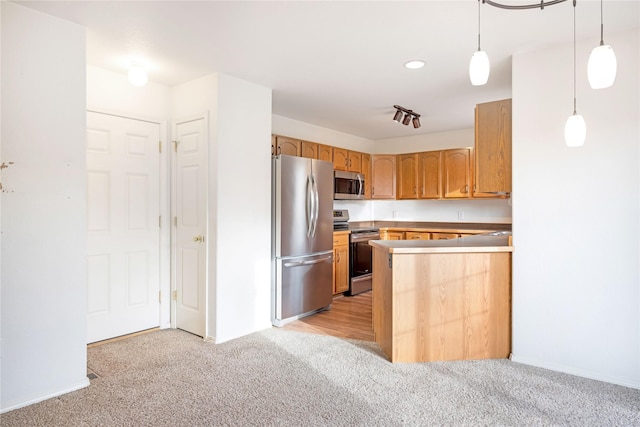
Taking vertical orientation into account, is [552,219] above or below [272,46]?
below

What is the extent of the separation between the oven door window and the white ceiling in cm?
227

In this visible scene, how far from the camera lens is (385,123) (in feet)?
17.9

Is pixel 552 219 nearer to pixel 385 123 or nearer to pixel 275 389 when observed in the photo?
pixel 275 389

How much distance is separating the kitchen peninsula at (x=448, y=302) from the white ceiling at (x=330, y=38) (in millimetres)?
1352

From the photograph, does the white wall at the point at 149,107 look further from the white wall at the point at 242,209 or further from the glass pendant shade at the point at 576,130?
the glass pendant shade at the point at 576,130

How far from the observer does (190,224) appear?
3.71 meters

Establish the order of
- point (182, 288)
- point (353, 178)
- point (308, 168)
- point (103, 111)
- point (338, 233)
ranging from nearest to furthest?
point (103, 111)
point (182, 288)
point (308, 168)
point (338, 233)
point (353, 178)

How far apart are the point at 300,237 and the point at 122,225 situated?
1.73 m

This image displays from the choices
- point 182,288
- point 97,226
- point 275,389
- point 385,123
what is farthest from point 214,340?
point 385,123

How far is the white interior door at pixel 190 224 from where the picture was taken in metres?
3.58

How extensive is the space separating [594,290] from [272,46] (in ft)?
9.48

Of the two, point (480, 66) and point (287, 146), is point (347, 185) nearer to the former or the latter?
point (287, 146)

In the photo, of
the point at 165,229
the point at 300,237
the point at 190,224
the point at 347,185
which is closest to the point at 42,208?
the point at 190,224

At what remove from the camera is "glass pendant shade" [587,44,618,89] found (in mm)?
1566
